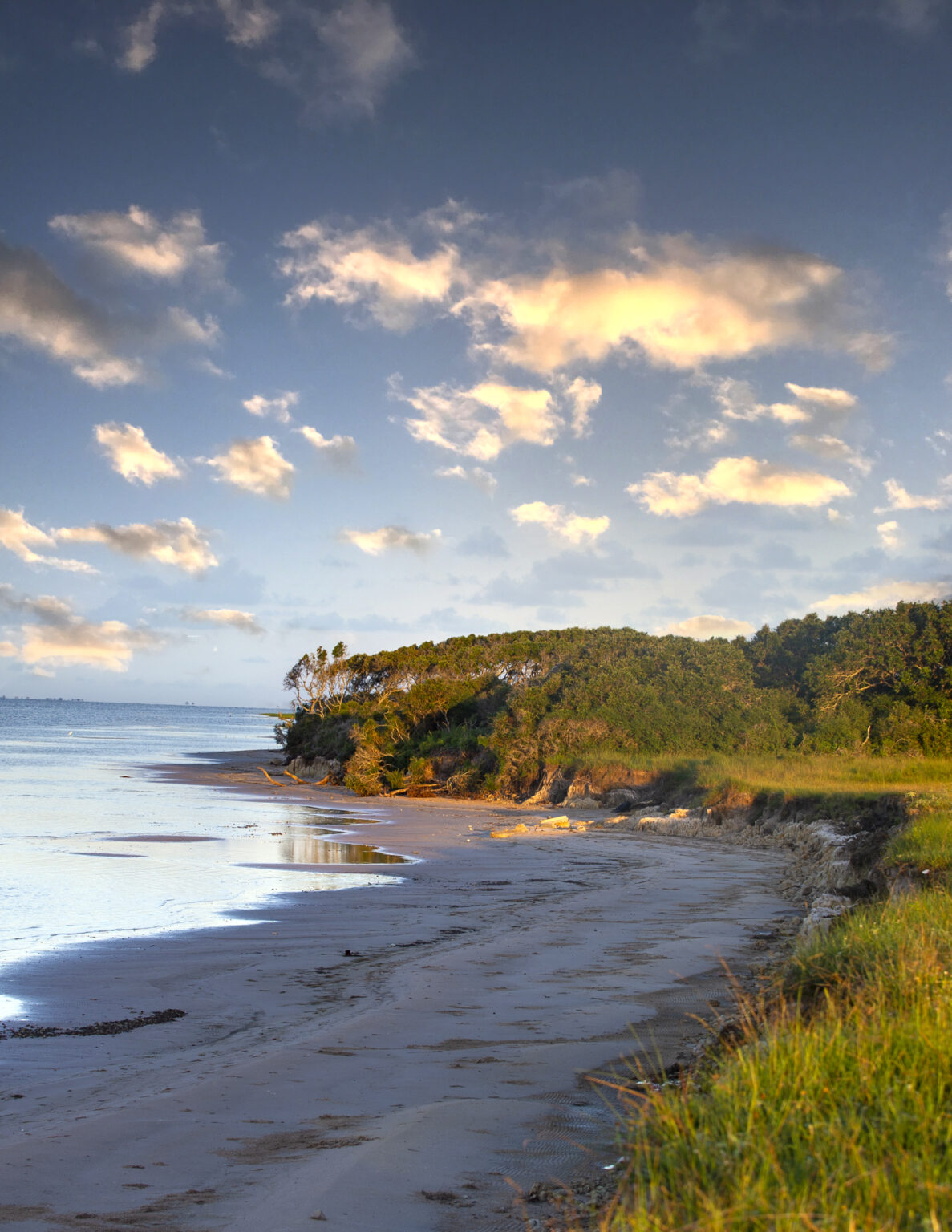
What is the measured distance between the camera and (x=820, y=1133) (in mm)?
3061

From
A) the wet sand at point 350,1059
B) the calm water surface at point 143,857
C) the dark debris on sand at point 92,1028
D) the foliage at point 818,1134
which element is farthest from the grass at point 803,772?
the dark debris on sand at point 92,1028

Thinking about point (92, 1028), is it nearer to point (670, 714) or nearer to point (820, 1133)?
point (820, 1133)

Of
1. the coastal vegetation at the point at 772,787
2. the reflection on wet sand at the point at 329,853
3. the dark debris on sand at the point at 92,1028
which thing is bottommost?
the reflection on wet sand at the point at 329,853

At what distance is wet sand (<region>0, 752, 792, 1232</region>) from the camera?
4.32 meters

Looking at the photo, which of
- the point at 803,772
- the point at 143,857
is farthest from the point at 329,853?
the point at 803,772

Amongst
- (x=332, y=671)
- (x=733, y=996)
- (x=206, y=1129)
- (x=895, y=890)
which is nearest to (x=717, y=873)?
(x=895, y=890)

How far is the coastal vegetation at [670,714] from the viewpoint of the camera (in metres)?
29.6

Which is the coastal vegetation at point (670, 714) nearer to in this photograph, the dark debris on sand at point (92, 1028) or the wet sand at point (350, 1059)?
the wet sand at point (350, 1059)

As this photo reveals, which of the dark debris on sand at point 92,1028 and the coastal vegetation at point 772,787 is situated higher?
the coastal vegetation at point 772,787

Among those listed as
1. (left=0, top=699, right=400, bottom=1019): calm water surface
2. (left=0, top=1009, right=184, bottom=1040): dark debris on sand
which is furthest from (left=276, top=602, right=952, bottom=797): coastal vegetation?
(left=0, top=1009, right=184, bottom=1040): dark debris on sand

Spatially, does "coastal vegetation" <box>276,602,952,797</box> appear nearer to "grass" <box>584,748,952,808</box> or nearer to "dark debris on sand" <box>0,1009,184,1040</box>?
"grass" <box>584,748,952,808</box>

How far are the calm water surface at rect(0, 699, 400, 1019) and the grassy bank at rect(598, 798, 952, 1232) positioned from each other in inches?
270

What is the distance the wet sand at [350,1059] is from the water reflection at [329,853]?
549cm

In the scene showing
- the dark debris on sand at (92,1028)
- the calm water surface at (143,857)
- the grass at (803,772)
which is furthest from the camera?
the grass at (803,772)
